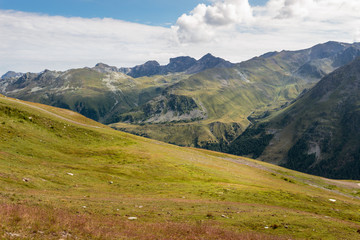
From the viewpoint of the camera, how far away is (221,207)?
3509 centimetres

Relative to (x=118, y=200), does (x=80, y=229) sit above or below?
above

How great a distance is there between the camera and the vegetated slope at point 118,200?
60.7ft

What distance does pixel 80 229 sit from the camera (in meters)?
16.8

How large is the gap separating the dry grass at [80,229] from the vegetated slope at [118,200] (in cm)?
6

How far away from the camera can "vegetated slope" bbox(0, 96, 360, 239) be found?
60.7 ft

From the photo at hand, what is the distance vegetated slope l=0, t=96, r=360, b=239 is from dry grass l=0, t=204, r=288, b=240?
57 mm

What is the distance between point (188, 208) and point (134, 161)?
34534 mm

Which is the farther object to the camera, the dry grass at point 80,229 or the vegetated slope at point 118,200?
the vegetated slope at point 118,200

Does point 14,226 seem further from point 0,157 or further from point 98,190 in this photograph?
point 0,157

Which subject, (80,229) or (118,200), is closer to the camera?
(80,229)

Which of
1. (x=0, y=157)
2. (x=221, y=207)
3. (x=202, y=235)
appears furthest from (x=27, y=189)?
(x=221, y=207)

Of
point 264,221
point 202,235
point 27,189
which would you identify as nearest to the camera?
point 202,235

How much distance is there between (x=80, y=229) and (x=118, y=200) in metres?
15.9

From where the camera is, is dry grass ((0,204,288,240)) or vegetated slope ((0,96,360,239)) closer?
dry grass ((0,204,288,240))
